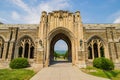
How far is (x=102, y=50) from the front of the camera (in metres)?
20.0

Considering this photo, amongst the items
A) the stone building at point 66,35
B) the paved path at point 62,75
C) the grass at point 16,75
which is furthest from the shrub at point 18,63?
the paved path at point 62,75

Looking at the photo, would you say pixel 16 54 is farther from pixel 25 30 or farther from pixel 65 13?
pixel 65 13

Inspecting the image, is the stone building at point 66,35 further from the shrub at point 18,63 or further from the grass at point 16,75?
the grass at point 16,75

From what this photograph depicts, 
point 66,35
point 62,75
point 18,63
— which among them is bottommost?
point 62,75

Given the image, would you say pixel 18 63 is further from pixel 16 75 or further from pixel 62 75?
pixel 62 75

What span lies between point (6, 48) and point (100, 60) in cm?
1445

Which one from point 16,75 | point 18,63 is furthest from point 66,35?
point 16,75

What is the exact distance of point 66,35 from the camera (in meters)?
18.8

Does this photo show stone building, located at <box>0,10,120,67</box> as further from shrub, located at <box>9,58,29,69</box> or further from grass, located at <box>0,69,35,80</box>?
grass, located at <box>0,69,35,80</box>

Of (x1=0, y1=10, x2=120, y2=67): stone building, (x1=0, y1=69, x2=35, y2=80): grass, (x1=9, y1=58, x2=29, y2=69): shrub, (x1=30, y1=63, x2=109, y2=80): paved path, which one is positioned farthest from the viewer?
(x1=0, y1=10, x2=120, y2=67): stone building

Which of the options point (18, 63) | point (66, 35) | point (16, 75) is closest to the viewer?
point (16, 75)

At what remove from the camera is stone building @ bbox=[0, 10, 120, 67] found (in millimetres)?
17156

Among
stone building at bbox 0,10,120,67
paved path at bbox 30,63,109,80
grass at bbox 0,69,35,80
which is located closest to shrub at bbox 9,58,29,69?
stone building at bbox 0,10,120,67

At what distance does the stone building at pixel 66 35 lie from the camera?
56.3ft
